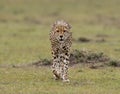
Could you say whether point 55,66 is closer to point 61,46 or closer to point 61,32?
point 61,46

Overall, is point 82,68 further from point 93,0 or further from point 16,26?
point 93,0

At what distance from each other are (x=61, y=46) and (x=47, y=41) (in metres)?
13.7

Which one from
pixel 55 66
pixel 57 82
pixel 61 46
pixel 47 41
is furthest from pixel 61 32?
pixel 47 41

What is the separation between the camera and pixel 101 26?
3778 cm

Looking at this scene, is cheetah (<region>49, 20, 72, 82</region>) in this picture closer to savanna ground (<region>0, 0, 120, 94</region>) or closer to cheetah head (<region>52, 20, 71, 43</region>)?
cheetah head (<region>52, 20, 71, 43</region>)

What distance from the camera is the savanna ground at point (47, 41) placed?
16141 mm

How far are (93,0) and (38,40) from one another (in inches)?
708

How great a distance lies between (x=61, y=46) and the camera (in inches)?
648

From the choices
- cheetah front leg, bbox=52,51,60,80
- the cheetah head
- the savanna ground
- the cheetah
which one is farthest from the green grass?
the cheetah head

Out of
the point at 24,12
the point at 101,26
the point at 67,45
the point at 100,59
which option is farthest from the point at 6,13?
the point at 67,45

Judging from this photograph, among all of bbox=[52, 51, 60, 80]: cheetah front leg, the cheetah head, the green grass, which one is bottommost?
the green grass

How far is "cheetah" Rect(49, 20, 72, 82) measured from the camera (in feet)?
53.5

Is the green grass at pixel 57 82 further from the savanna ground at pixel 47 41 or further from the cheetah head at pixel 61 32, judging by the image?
the cheetah head at pixel 61 32

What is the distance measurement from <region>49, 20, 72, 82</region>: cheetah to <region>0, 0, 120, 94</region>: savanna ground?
1.09ft
